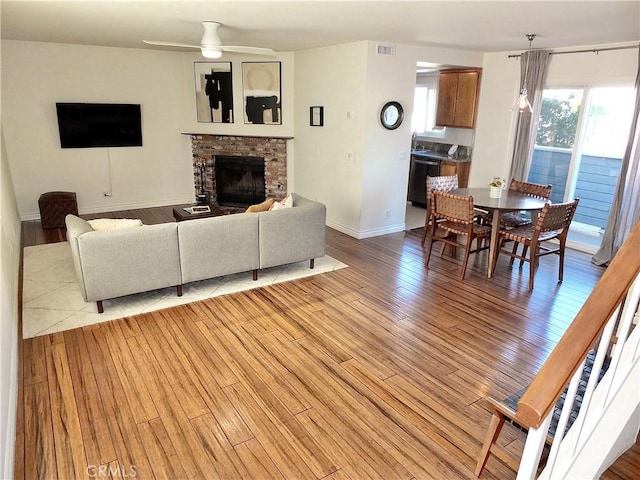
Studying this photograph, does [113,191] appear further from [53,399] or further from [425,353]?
[425,353]

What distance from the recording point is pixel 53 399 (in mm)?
2781

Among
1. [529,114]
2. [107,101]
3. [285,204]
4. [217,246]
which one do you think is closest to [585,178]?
[529,114]

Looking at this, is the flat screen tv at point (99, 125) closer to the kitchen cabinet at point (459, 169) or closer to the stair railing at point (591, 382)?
the kitchen cabinet at point (459, 169)

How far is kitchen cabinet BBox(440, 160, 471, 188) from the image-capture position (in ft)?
23.8

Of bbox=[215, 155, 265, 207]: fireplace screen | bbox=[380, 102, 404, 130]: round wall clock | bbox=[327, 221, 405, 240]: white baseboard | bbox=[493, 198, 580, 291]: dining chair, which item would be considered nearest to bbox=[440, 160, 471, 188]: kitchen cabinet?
bbox=[327, 221, 405, 240]: white baseboard

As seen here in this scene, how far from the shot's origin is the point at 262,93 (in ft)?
23.5

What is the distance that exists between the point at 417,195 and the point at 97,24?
5.69 m

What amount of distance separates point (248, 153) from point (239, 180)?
576mm

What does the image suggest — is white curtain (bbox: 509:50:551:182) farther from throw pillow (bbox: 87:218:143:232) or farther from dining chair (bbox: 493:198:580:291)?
throw pillow (bbox: 87:218:143:232)

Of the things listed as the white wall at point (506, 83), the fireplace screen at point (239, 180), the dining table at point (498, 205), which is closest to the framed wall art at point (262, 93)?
the fireplace screen at point (239, 180)

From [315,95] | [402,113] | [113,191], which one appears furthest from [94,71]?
[402,113]

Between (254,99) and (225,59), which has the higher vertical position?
(225,59)

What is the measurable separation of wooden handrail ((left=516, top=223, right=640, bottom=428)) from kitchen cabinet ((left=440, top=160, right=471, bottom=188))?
630 cm

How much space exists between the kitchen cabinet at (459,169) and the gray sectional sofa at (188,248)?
3.49 m
